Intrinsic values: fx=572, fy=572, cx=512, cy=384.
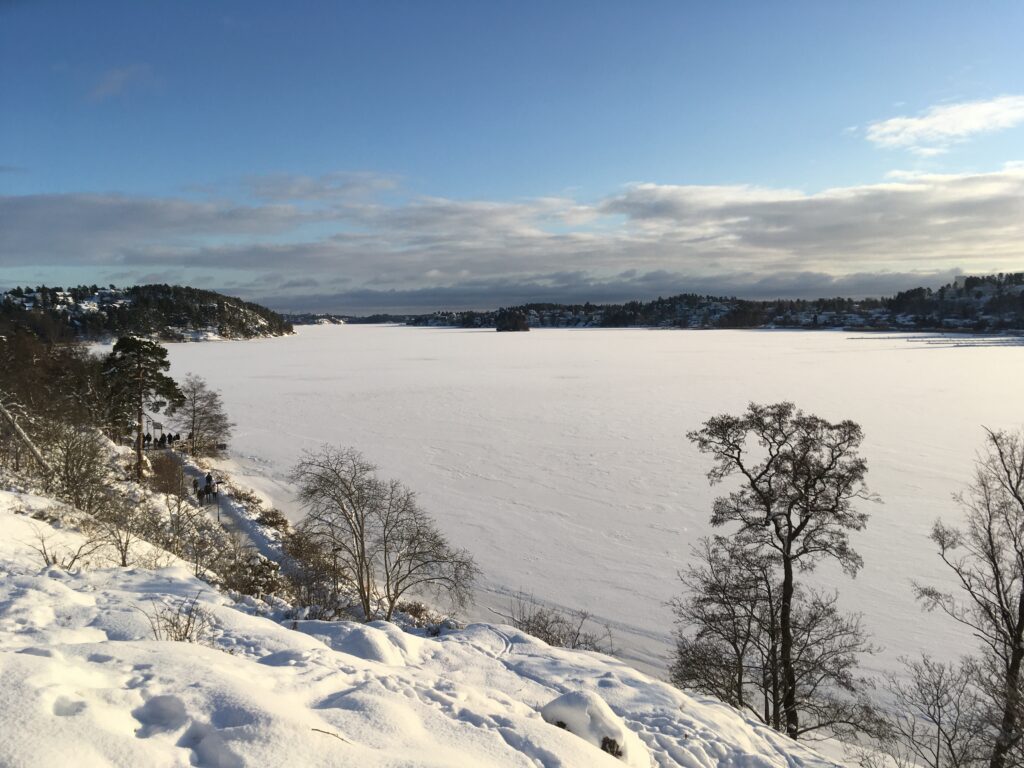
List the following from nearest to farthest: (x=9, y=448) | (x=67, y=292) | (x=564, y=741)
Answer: (x=564, y=741) < (x=9, y=448) < (x=67, y=292)

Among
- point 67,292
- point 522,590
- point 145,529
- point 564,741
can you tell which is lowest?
point 522,590

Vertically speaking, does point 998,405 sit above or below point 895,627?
above

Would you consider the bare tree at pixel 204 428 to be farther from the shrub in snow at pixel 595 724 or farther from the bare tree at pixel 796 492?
the shrub in snow at pixel 595 724

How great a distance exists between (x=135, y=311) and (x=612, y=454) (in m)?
147

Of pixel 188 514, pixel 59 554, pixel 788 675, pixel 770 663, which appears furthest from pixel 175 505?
pixel 788 675

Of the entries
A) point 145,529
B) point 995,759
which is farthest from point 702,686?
point 145,529

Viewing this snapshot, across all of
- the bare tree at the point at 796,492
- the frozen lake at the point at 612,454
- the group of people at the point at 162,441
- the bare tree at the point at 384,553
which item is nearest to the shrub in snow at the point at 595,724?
the bare tree at the point at 796,492

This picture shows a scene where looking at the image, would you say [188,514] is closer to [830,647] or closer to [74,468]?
[74,468]

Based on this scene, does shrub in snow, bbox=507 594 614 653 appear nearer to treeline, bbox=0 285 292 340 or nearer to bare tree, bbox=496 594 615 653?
bare tree, bbox=496 594 615 653

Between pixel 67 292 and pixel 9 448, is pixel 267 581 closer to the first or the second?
pixel 9 448

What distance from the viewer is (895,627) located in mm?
17188

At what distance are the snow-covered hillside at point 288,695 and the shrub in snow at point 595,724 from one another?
0.02 m

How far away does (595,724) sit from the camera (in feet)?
22.4

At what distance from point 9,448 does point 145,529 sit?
1132cm
